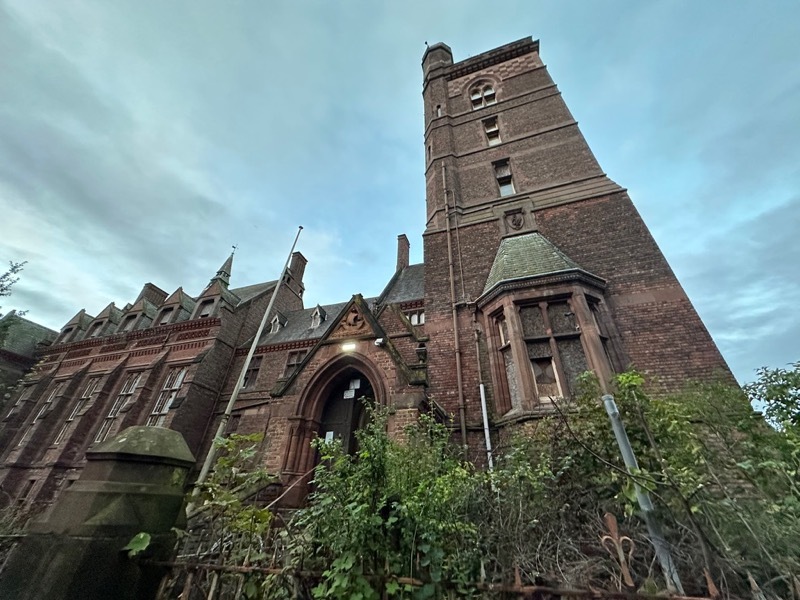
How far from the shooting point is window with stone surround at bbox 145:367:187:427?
1812 centimetres

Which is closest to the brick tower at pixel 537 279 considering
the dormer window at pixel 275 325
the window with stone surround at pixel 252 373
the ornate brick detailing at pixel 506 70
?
the ornate brick detailing at pixel 506 70

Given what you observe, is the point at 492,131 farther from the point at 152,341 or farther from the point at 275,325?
the point at 152,341

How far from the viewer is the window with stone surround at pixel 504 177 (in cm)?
1260

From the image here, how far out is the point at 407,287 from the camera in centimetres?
1859

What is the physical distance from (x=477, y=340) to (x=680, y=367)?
447cm

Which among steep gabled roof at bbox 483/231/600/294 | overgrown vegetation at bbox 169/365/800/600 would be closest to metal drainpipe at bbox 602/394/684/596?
overgrown vegetation at bbox 169/365/800/600

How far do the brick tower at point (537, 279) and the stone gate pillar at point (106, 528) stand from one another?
19.2 ft

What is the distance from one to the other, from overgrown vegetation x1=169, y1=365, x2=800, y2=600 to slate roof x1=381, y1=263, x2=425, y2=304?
40.3 ft

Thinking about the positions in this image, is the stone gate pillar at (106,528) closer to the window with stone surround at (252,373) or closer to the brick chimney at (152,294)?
the window with stone surround at (252,373)

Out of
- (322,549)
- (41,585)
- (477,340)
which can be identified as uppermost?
(477,340)

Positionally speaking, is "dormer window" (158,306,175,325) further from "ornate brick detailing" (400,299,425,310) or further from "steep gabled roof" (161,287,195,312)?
"ornate brick detailing" (400,299,425,310)

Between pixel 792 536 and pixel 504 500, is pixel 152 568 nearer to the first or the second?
pixel 504 500

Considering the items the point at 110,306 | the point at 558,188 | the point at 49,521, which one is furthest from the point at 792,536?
the point at 110,306

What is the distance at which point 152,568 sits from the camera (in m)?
2.76
